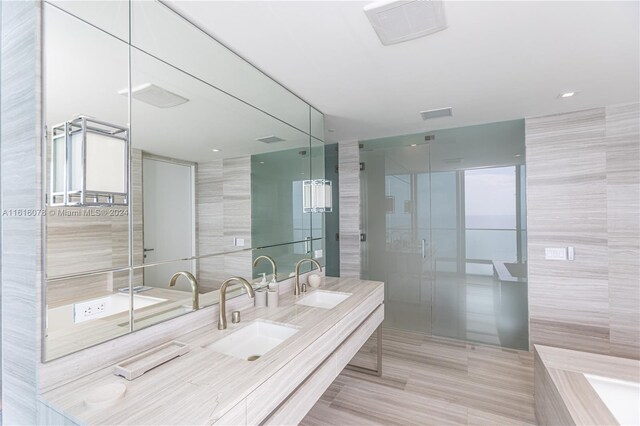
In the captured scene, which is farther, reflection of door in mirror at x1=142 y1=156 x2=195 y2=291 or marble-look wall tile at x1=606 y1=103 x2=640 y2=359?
marble-look wall tile at x1=606 y1=103 x2=640 y2=359

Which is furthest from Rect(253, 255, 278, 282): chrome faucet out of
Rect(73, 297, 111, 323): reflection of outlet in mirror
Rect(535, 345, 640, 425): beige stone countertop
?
Rect(535, 345, 640, 425): beige stone countertop

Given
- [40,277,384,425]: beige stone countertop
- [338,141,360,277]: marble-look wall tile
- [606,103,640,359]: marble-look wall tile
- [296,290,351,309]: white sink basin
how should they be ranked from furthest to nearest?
[338,141,360,277]: marble-look wall tile
[606,103,640,359]: marble-look wall tile
[296,290,351,309]: white sink basin
[40,277,384,425]: beige stone countertop

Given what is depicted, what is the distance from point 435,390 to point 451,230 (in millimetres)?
1796

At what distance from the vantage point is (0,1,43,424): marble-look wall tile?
104 centimetres

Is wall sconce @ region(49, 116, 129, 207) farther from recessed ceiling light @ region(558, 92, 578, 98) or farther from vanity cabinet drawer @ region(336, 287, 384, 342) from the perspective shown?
recessed ceiling light @ region(558, 92, 578, 98)

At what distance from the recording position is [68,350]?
3.59 feet

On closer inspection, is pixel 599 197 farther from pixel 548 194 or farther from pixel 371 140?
pixel 371 140

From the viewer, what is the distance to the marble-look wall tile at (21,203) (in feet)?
3.42

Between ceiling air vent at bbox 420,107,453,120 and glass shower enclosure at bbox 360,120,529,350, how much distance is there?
0.58m

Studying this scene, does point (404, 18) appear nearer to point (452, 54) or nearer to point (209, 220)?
point (452, 54)

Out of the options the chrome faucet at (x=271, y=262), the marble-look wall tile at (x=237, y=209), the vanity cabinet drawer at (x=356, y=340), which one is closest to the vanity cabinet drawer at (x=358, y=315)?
the vanity cabinet drawer at (x=356, y=340)

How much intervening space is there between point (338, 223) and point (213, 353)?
3022 mm

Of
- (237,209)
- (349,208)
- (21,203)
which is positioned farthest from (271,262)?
(349,208)

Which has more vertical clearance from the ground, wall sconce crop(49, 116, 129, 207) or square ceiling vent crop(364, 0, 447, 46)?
square ceiling vent crop(364, 0, 447, 46)
